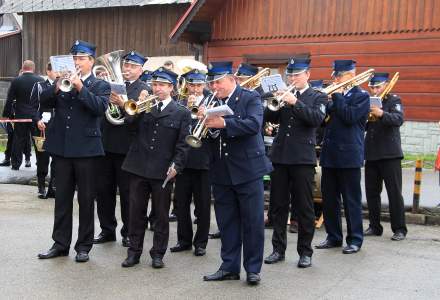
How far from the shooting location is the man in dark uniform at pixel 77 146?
6.39 meters

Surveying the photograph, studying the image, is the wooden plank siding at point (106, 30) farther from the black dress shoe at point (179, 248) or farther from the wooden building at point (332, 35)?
the black dress shoe at point (179, 248)

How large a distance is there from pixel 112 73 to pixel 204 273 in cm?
260

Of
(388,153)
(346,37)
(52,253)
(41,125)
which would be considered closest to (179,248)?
(52,253)

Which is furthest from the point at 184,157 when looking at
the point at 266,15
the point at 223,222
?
the point at 266,15

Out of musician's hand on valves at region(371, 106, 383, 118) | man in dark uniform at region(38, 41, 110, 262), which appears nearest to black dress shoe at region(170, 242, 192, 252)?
man in dark uniform at region(38, 41, 110, 262)

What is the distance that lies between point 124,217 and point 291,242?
204 centimetres

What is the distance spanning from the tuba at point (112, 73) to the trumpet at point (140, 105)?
640 mm

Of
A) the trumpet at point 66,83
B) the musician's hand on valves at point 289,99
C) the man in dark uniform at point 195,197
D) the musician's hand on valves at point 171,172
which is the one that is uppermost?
the trumpet at point 66,83

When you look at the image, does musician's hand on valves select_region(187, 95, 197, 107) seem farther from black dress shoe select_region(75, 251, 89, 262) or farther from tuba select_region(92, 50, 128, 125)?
black dress shoe select_region(75, 251, 89, 262)

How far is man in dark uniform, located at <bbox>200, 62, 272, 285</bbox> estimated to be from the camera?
5793 mm

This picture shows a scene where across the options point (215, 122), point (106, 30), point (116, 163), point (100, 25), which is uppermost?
point (100, 25)

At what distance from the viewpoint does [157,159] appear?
6.30m

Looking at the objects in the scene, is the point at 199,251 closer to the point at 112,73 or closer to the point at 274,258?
the point at 274,258

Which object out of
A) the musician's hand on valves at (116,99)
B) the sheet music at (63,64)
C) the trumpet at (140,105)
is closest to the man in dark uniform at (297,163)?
the trumpet at (140,105)
